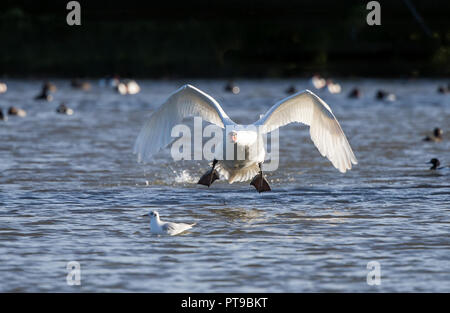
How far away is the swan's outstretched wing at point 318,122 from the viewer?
14867 mm

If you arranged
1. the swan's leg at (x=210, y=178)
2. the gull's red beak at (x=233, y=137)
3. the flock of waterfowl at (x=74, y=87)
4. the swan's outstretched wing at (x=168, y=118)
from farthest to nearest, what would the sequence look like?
the flock of waterfowl at (x=74, y=87)
the swan's leg at (x=210, y=178)
the swan's outstretched wing at (x=168, y=118)
the gull's red beak at (x=233, y=137)

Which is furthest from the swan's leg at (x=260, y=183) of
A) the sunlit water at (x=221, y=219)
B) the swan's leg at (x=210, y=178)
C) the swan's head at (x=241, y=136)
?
the swan's head at (x=241, y=136)

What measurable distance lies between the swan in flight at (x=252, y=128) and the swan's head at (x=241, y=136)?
145 mm

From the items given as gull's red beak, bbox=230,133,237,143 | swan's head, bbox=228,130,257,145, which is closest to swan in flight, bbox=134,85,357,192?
swan's head, bbox=228,130,257,145

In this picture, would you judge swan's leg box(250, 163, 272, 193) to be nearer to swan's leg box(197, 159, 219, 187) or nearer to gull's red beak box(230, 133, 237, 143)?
swan's leg box(197, 159, 219, 187)

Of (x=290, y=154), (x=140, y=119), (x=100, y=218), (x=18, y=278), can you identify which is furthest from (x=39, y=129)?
(x=18, y=278)

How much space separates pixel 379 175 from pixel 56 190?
6.34 meters

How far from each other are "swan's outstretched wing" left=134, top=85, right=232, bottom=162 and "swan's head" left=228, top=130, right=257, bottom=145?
0.74 metres

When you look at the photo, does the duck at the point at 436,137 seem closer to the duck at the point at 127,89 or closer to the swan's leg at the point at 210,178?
the swan's leg at the point at 210,178

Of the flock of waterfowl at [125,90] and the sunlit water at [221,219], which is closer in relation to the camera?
the sunlit water at [221,219]

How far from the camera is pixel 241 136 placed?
14.3m

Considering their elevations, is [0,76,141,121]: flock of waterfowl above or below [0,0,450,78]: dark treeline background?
below

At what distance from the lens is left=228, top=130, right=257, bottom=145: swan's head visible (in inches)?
560

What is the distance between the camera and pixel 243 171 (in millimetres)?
15539
